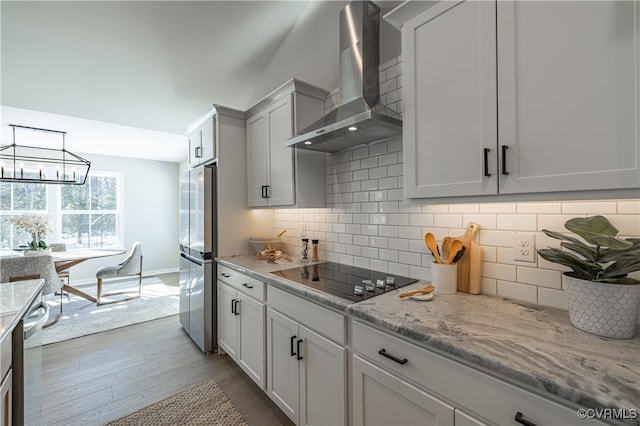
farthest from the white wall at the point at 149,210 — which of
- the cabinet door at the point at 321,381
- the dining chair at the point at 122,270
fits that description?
the cabinet door at the point at 321,381

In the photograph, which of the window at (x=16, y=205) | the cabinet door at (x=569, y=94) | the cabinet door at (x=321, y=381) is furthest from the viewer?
the window at (x=16, y=205)

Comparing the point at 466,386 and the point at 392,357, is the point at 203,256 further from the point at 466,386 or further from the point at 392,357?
the point at 466,386

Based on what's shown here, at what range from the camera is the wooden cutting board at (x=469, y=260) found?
1453mm

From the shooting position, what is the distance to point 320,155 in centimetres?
243

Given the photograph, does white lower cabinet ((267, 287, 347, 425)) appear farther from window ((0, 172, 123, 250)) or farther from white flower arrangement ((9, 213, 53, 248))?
window ((0, 172, 123, 250))

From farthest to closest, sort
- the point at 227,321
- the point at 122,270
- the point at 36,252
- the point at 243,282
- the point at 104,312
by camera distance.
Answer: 1. the point at 122,270
2. the point at 104,312
3. the point at 36,252
4. the point at 227,321
5. the point at 243,282

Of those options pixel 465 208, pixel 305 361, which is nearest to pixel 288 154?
pixel 465 208

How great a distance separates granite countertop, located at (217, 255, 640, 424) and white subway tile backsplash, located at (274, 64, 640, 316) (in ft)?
0.52

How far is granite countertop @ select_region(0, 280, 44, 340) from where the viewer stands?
3.48 feet

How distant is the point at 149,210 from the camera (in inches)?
243

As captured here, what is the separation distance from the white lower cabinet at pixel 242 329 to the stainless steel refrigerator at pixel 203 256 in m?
0.12

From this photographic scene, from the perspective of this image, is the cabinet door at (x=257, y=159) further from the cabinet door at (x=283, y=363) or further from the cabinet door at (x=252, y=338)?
the cabinet door at (x=283, y=363)

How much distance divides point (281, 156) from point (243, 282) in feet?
3.60

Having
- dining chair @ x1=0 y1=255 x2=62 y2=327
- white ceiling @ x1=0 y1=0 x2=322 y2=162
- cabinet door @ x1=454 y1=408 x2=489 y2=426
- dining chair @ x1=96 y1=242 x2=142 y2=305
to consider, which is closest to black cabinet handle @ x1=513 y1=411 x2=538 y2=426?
cabinet door @ x1=454 y1=408 x2=489 y2=426
